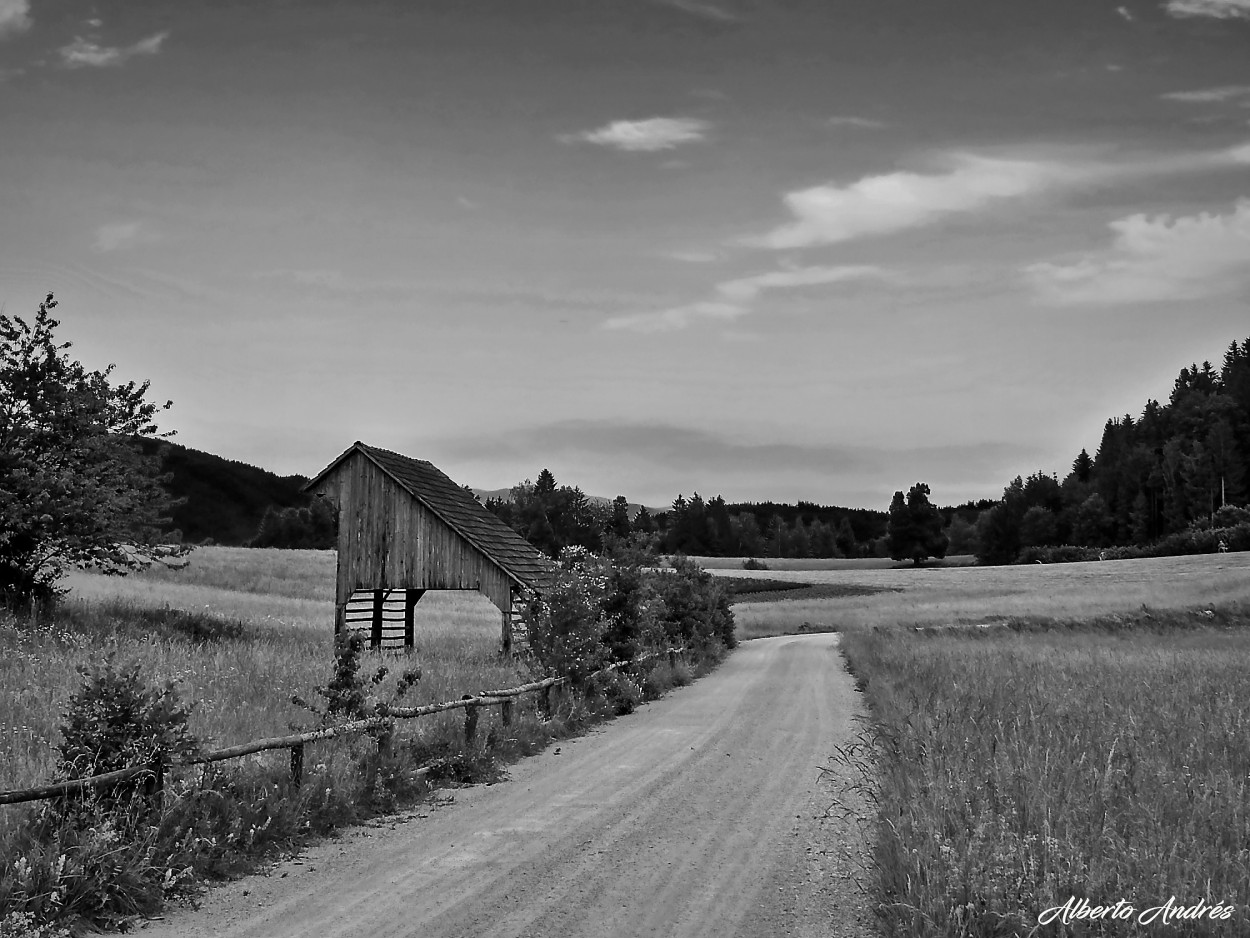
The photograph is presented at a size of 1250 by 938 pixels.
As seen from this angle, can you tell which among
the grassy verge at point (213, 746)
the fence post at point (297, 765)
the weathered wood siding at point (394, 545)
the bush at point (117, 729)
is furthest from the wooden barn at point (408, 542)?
the bush at point (117, 729)

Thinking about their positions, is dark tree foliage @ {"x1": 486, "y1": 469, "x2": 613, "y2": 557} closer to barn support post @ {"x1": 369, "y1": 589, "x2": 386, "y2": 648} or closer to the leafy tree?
the leafy tree

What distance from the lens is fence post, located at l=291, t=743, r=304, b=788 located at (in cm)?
972

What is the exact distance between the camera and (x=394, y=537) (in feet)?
95.5

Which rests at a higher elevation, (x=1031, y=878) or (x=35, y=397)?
(x=35, y=397)

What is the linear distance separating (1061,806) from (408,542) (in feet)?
77.1

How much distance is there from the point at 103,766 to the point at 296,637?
2170cm

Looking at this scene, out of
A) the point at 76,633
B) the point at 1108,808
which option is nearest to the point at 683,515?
the point at 76,633

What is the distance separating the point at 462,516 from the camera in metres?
29.6

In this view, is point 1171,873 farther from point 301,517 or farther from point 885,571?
point 301,517

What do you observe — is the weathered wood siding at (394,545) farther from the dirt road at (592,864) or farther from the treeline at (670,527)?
the treeline at (670,527)

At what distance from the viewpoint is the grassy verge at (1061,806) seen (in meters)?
5.95

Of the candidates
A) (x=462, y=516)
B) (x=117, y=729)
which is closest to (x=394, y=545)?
(x=462, y=516)

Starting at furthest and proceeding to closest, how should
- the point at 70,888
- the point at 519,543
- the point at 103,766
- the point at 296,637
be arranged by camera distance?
the point at 519,543 → the point at 296,637 → the point at 103,766 → the point at 70,888

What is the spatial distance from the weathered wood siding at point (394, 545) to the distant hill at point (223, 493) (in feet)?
493
